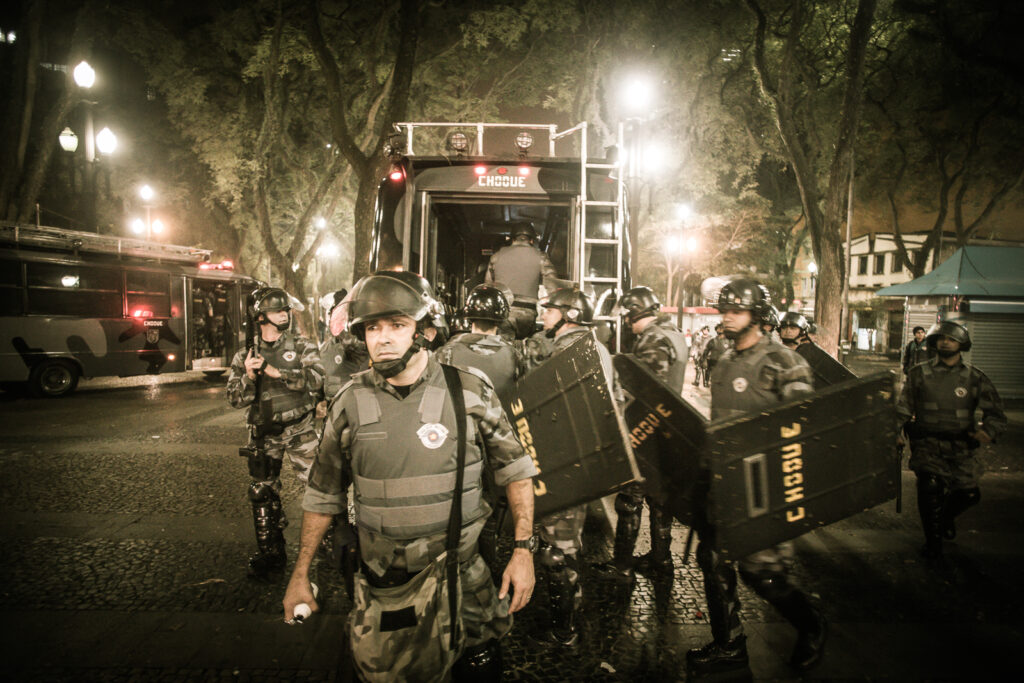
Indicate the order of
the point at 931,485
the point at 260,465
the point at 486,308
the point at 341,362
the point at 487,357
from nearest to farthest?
the point at 487,357 → the point at 486,308 → the point at 260,465 → the point at 931,485 → the point at 341,362

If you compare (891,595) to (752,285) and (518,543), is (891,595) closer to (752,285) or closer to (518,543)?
(752,285)

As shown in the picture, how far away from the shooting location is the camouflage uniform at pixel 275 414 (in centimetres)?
401

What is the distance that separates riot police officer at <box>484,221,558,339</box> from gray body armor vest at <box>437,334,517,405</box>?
2.65 meters

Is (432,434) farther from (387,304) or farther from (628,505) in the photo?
(628,505)

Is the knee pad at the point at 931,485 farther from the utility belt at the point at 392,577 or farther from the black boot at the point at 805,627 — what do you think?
the utility belt at the point at 392,577

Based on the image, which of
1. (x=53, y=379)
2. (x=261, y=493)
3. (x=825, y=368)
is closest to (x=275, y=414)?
(x=261, y=493)

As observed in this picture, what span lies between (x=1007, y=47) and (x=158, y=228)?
2861 cm

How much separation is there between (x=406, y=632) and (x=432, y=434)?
0.65 meters

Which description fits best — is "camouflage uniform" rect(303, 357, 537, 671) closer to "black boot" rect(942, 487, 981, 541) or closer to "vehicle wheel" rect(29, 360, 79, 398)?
"black boot" rect(942, 487, 981, 541)

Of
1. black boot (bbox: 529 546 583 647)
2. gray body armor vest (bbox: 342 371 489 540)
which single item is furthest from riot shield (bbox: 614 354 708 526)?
gray body armor vest (bbox: 342 371 489 540)

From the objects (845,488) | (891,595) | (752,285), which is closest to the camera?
(845,488)

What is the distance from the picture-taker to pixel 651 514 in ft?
13.9

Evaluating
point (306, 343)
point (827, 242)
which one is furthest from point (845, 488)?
point (827, 242)

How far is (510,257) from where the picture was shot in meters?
6.58
